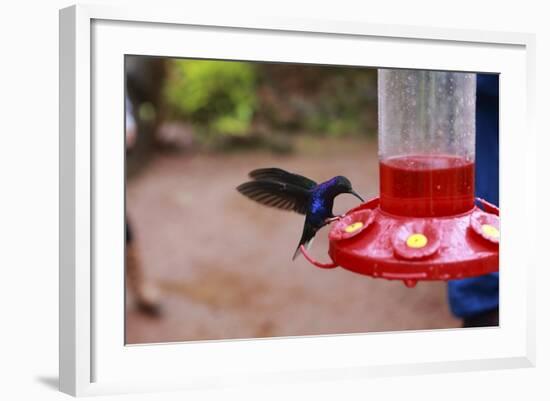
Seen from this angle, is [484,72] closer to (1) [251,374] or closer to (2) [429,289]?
(1) [251,374]

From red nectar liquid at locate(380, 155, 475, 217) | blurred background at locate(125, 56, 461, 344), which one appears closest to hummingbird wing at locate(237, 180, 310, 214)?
red nectar liquid at locate(380, 155, 475, 217)

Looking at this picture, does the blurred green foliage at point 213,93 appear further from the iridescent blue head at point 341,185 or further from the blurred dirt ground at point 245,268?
the iridescent blue head at point 341,185

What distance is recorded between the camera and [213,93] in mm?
9102

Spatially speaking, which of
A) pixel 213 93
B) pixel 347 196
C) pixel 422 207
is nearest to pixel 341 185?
pixel 422 207

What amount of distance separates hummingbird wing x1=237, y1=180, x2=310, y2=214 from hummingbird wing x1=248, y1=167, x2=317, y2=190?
0.04ft

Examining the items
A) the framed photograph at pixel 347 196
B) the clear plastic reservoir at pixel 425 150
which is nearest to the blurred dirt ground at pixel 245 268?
the framed photograph at pixel 347 196

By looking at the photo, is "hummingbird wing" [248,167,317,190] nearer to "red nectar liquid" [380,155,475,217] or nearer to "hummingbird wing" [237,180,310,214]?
"hummingbird wing" [237,180,310,214]

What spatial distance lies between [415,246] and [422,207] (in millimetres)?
303

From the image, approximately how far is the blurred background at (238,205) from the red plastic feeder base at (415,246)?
233cm

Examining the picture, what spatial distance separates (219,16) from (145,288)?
364 centimetres

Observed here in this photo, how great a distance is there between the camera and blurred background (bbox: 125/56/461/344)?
20.0 ft

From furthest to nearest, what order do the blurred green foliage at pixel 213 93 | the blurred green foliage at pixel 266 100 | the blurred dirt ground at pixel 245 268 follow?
the blurred green foliage at pixel 213 93
the blurred green foliage at pixel 266 100
the blurred dirt ground at pixel 245 268

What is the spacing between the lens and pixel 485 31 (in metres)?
3.11

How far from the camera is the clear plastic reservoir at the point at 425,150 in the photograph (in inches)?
94.3
